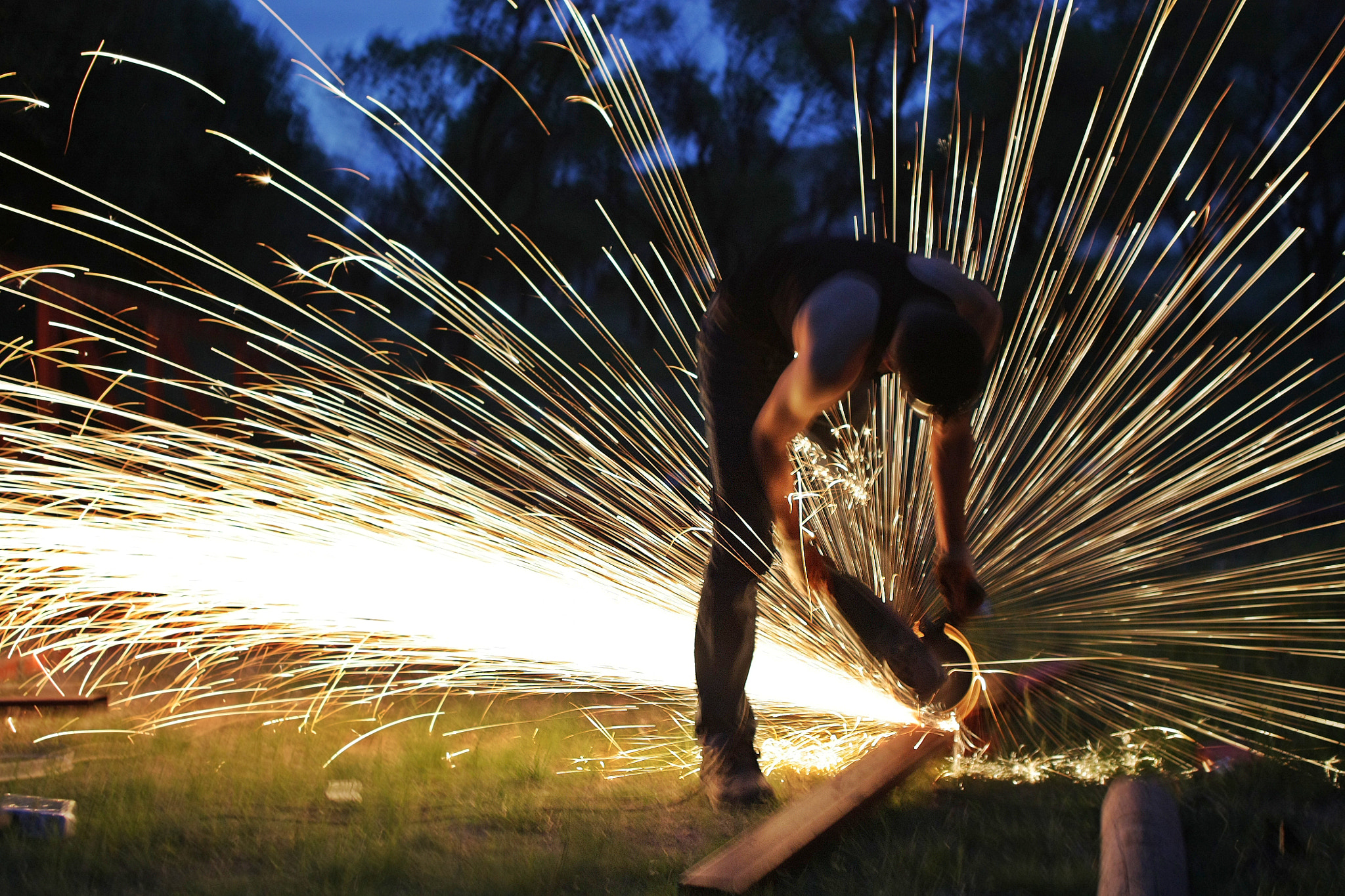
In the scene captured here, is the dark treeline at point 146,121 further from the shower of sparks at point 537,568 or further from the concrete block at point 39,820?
the concrete block at point 39,820

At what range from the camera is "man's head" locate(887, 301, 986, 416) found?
2344 millimetres

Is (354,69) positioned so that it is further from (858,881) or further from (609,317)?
(858,881)

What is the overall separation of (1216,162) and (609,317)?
1290 cm

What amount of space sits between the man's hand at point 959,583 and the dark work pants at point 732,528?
0.61ft

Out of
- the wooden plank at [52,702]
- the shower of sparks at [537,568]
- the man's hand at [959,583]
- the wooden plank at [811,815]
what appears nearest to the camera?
the wooden plank at [811,815]

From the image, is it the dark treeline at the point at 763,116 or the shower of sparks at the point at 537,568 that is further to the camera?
the dark treeline at the point at 763,116

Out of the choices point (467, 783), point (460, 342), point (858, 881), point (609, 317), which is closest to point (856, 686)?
point (858, 881)

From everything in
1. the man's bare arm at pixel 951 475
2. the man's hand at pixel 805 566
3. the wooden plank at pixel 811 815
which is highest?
the man's bare arm at pixel 951 475

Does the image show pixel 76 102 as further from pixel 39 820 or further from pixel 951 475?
pixel 951 475

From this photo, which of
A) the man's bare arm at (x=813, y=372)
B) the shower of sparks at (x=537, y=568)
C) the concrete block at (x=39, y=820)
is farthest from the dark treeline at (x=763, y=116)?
the man's bare arm at (x=813, y=372)

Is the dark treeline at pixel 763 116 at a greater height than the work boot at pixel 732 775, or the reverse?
the dark treeline at pixel 763 116

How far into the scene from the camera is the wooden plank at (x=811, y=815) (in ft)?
7.43

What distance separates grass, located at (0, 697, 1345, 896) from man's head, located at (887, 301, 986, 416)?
1057 mm

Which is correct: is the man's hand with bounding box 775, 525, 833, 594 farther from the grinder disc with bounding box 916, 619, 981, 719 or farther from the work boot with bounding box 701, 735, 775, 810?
the work boot with bounding box 701, 735, 775, 810
